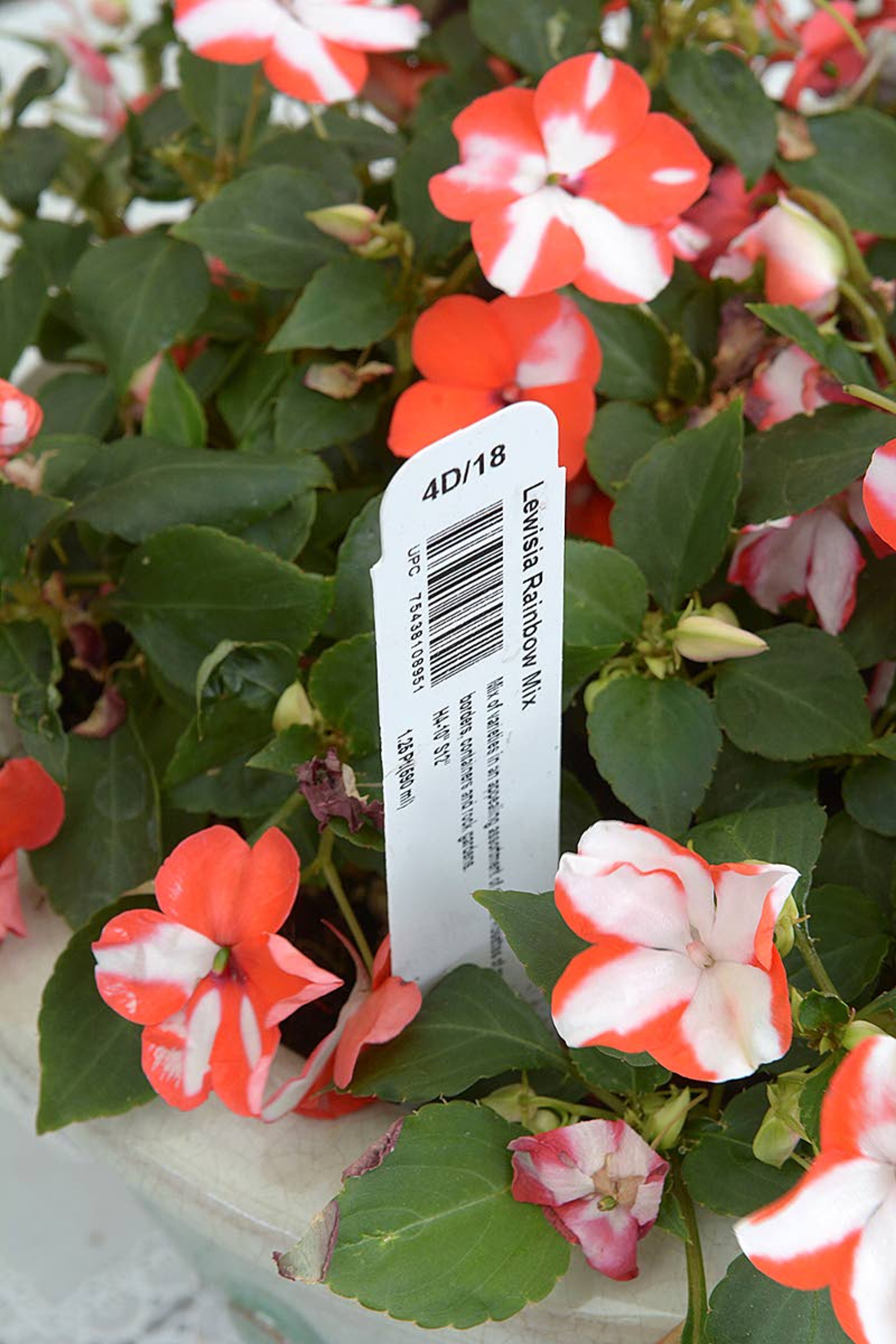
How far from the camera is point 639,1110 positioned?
462mm

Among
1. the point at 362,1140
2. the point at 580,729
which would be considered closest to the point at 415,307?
the point at 580,729

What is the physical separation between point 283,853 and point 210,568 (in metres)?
0.14

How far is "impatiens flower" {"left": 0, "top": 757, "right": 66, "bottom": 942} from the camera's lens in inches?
22.1

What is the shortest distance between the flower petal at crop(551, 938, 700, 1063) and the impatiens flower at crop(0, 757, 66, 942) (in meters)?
0.26

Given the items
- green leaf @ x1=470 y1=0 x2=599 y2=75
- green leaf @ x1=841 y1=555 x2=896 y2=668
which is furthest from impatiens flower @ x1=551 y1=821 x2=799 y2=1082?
green leaf @ x1=470 y1=0 x2=599 y2=75

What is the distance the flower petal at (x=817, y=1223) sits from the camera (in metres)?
0.32

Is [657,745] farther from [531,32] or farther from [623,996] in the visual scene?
[531,32]

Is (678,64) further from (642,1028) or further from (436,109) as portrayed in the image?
(642,1028)

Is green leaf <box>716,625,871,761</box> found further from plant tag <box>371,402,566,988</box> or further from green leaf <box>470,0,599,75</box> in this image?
green leaf <box>470,0,599,75</box>

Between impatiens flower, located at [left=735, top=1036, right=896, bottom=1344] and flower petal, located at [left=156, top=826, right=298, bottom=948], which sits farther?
flower petal, located at [left=156, top=826, right=298, bottom=948]

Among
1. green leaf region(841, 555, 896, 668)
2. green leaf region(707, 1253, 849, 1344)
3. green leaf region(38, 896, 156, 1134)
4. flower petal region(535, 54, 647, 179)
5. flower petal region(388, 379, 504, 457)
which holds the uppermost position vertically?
flower petal region(535, 54, 647, 179)

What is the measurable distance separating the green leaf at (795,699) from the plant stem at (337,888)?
6.0 inches

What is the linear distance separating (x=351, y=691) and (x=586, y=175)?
234 millimetres

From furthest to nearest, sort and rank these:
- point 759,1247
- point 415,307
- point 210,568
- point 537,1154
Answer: point 415,307 → point 210,568 → point 537,1154 → point 759,1247
